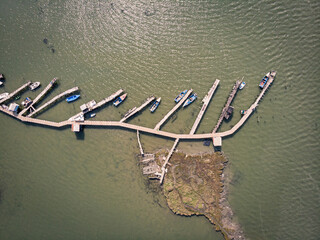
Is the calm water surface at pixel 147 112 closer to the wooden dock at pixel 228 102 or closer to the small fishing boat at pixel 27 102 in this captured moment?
the wooden dock at pixel 228 102

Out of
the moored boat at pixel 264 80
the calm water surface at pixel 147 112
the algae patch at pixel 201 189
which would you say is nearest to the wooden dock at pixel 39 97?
the calm water surface at pixel 147 112

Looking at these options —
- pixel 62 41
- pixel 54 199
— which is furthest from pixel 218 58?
pixel 54 199

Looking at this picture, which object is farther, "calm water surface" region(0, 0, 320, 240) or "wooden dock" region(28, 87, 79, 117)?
"wooden dock" region(28, 87, 79, 117)

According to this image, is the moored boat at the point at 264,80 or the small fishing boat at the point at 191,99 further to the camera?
the small fishing boat at the point at 191,99

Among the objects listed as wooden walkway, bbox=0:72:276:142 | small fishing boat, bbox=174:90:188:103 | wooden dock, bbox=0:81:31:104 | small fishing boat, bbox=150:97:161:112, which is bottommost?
wooden walkway, bbox=0:72:276:142

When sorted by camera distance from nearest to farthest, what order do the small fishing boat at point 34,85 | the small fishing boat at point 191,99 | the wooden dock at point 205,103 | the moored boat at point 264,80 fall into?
1. the moored boat at point 264,80
2. the wooden dock at point 205,103
3. the small fishing boat at point 191,99
4. the small fishing boat at point 34,85

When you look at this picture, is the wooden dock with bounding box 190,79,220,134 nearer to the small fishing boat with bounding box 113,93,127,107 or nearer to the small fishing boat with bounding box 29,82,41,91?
the small fishing boat with bounding box 113,93,127,107

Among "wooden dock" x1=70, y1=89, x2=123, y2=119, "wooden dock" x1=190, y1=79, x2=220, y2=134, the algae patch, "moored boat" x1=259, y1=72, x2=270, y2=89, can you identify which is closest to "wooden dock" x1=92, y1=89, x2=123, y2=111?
"wooden dock" x1=70, y1=89, x2=123, y2=119

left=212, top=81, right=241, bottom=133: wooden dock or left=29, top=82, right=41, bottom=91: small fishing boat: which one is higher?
left=29, top=82, right=41, bottom=91: small fishing boat
